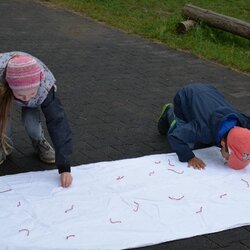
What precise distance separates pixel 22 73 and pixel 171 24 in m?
5.27

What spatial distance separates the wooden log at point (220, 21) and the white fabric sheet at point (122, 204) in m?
3.83

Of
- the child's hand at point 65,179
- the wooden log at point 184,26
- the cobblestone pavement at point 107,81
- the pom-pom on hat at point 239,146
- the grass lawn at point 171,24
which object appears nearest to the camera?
the child's hand at point 65,179

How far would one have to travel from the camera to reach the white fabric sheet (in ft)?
8.89

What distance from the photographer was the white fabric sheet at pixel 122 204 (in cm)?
271

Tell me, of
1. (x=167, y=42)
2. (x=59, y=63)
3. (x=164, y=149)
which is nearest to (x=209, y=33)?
(x=167, y=42)

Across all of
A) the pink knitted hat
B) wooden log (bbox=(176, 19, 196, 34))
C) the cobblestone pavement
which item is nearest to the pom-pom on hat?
the cobblestone pavement

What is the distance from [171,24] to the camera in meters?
7.79

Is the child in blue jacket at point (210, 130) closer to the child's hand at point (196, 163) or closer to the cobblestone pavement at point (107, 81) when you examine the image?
the child's hand at point (196, 163)

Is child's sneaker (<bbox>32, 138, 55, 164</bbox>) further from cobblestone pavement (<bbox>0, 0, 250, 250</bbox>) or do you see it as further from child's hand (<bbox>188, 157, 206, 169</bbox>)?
child's hand (<bbox>188, 157, 206, 169</bbox>)

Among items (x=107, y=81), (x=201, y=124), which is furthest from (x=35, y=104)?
(x=107, y=81)

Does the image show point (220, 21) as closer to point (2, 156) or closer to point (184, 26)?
point (184, 26)

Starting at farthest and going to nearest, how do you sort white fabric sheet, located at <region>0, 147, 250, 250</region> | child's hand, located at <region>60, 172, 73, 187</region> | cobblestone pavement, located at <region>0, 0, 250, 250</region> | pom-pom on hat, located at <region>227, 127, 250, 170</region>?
cobblestone pavement, located at <region>0, 0, 250, 250</region>
pom-pom on hat, located at <region>227, 127, 250, 170</region>
child's hand, located at <region>60, 172, 73, 187</region>
white fabric sheet, located at <region>0, 147, 250, 250</region>

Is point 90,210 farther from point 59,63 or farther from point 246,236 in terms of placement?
point 59,63

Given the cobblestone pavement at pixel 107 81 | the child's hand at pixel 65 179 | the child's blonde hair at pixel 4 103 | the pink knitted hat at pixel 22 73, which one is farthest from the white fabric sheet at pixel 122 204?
the pink knitted hat at pixel 22 73
